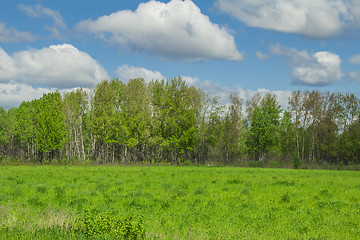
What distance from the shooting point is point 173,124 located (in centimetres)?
6316

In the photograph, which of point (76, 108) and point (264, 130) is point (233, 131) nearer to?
point (264, 130)

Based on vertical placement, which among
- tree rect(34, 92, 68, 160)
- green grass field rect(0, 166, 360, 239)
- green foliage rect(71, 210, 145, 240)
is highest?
tree rect(34, 92, 68, 160)

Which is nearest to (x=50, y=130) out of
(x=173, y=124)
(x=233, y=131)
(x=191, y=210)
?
(x=173, y=124)

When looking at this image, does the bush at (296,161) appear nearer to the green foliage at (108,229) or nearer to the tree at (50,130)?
the tree at (50,130)

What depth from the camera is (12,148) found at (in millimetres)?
90875

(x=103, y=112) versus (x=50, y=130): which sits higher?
(x=103, y=112)

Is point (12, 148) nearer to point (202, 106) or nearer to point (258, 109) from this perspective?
point (202, 106)

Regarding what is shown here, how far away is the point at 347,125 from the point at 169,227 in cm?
7310

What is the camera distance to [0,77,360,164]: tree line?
6319cm

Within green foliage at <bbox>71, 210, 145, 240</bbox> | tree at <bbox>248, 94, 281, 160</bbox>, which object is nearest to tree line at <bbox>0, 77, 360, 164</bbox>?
tree at <bbox>248, 94, 281, 160</bbox>

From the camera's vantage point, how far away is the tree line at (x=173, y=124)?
2488 inches

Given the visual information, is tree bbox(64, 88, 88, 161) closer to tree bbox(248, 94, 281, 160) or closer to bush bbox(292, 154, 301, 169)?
tree bbox(248, 94, 281, 160)

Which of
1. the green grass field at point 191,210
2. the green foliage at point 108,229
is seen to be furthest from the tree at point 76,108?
the green foliage at point 108,229

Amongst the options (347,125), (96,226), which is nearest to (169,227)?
→ (96,226)
